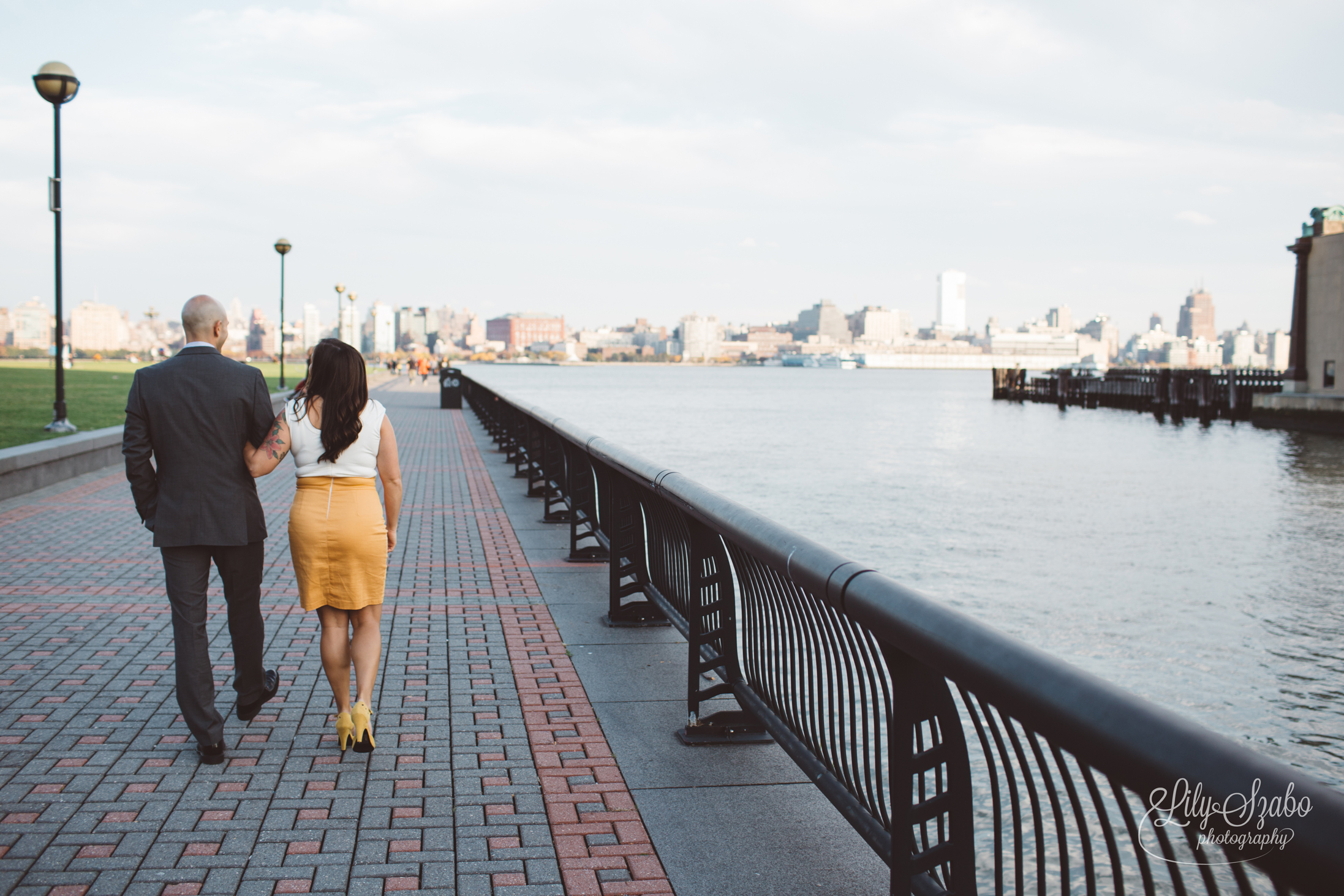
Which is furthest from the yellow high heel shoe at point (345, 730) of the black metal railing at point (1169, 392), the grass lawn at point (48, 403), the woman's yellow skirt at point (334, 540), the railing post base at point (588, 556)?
the black metal railing at point (1169, 392)

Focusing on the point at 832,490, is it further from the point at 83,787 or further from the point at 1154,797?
the point at 1154,797

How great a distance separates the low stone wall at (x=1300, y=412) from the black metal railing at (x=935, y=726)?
Answer: 136 ft

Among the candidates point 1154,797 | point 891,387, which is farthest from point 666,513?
point 891,387

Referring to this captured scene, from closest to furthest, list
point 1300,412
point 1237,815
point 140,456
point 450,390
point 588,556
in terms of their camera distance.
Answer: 1. point 1237,815
2. point 140,456
3. point 588,556
4. point 450,390
5. point 1300,412

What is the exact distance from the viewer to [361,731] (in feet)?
14.7

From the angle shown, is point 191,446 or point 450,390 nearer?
point 191,446

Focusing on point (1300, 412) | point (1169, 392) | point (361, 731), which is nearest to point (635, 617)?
point (361, 731)

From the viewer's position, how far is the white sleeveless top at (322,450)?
448cm

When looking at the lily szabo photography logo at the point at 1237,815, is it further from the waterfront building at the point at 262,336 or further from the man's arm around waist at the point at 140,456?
the waterfront building at the point at 262,336

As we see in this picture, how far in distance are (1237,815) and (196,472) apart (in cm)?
405

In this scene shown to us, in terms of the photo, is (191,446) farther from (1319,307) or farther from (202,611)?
(1319,307)

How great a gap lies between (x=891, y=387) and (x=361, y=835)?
13378cm

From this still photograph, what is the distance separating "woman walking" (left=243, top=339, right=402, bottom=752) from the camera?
4469 millimetres

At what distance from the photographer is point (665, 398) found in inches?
3339
